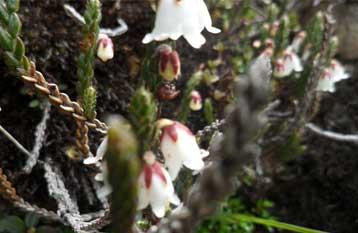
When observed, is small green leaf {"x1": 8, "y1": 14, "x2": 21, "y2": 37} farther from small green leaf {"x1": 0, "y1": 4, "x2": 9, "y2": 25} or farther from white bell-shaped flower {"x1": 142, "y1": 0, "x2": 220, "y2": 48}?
white bell-shaped flower {"x1": 142, "y1": 0, "x2": 220, "y2": 48}

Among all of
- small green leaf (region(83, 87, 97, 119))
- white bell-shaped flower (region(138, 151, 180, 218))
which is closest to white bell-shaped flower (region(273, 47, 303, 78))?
small green leaf (region(83, 87, 97, 119))

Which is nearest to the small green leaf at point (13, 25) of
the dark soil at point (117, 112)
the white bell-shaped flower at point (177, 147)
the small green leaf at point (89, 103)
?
the small green leaf at point (89, 103)

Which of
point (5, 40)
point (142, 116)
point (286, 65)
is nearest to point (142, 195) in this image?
point (142, 116)

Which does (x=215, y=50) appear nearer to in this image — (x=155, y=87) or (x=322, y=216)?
(x=322, y=216)

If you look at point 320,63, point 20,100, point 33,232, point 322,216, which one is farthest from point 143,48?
point 322,216

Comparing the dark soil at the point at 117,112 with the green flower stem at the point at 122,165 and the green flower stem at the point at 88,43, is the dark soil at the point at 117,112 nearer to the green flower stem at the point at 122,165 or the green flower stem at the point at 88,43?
the green flower stem at the point at 88,43
